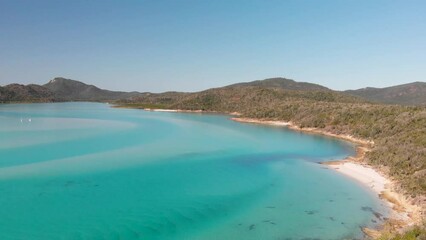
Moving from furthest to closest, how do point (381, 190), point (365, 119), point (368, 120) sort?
point (365, 119) < point (368, 120) < point (381, 190)

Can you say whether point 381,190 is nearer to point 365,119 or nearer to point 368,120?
point 368,120

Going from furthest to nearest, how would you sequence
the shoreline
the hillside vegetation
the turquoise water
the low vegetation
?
the hillside vegetation → the low vegetation → the shoreline → the turquoise water

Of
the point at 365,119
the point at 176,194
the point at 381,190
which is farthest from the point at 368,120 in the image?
the point at 176,194

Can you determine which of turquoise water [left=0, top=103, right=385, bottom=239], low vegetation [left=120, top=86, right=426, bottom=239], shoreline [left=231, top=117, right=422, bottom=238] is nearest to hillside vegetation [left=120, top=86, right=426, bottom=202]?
low vegetation [left=120, top=86, right=426, bottom=239]

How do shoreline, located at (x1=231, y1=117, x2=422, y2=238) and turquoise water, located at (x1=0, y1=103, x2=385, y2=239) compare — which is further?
shoreline, located at (x1=231, y1=117, x2=422, y2=238)

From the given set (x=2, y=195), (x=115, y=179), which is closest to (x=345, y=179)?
(x=115, y=179)

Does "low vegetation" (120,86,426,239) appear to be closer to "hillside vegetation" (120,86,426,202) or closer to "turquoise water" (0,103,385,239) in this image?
"hillside vegetation" (120,86,426,202)

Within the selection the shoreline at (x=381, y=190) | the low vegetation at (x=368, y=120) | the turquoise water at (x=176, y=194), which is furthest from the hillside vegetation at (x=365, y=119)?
the turquoise water at (x=176, y=194)

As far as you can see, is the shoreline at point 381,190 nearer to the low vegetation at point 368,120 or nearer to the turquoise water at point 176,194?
the low vegetation at point 368,120
